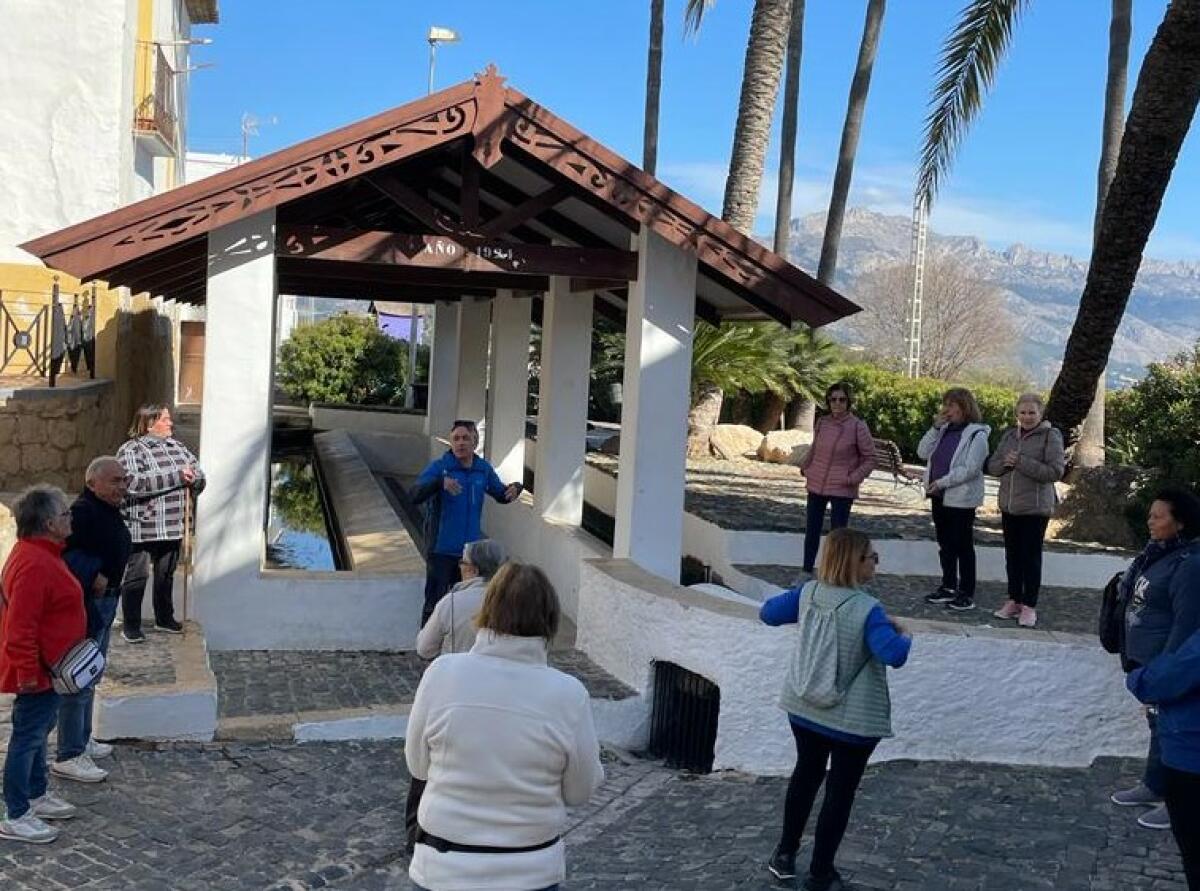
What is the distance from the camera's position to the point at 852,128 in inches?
883

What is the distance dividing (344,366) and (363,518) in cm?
1815

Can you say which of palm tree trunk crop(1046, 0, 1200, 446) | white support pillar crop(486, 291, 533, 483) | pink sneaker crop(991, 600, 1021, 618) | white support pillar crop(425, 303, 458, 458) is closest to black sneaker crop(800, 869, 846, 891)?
pink sneaker crop(991, 600, 1021, 618)

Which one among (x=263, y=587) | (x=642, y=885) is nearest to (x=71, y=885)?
(x=642, y=885)

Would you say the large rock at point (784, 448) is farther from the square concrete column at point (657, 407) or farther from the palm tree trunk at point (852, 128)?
the square concrete column at point (657, 407)

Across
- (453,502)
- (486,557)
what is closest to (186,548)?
(453,502)

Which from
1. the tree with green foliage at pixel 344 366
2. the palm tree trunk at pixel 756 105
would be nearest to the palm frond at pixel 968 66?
the palm tree trunk at pixel 756 105

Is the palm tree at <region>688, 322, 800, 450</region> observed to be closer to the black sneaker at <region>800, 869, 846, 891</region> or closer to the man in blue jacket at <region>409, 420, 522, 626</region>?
the man in blue jacket at <region>409, 420, 522, 626</region>

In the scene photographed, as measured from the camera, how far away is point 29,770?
17.2 feet

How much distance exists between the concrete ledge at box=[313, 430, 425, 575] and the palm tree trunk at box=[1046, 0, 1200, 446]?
5.56m

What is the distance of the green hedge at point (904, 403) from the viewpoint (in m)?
28.4

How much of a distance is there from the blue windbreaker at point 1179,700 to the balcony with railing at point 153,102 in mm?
14163

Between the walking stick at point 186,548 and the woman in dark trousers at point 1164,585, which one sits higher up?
the woman in dark trousers at point 1164,585

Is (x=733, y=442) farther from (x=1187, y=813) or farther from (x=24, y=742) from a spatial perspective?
(x=1187, y=813)

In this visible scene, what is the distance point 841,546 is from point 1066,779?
2656mm
